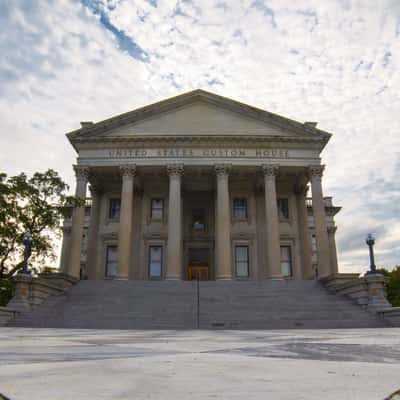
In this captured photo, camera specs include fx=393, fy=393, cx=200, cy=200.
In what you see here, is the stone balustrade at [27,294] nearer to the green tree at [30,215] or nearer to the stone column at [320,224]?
the green tree at [30,215]

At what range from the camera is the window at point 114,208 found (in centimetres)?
3622

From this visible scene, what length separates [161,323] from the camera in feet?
57.8

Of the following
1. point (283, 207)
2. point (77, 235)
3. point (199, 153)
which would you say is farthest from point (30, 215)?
point (283, 207)

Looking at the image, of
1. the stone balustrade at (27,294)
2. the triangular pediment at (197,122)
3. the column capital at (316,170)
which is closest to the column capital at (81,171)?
the triangular pediment at (197,122)

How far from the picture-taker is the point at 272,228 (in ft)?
97.0

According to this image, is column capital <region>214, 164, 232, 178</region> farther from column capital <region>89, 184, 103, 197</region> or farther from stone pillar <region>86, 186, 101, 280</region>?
stone pillar <region>86, 186, 101, 280</region>

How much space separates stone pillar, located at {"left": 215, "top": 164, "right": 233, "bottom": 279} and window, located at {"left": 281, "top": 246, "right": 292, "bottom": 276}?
728 cm

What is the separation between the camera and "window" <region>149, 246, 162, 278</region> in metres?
34.7

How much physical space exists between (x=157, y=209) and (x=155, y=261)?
190 inches

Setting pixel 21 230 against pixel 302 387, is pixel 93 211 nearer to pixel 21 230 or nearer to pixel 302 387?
pixel 21 230

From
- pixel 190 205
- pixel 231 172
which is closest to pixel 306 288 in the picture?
pixel 231 172

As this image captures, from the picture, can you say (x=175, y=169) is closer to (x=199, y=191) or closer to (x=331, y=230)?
(x=199, y=191)

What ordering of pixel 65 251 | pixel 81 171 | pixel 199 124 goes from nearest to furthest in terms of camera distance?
pixel 81 171 < pixel 199 124 < pixel 65 251

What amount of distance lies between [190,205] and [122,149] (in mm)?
8574
